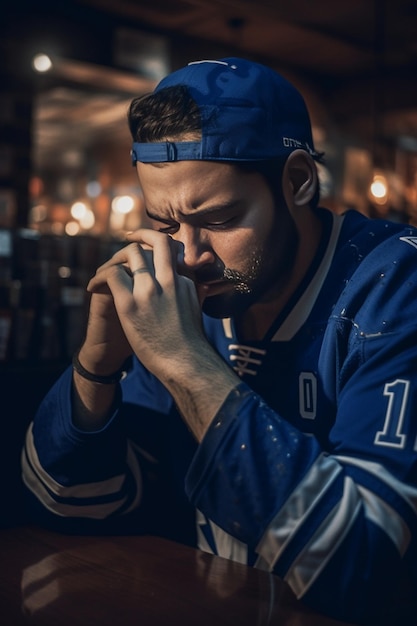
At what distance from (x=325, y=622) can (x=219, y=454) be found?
261mm

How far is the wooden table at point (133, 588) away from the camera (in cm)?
94

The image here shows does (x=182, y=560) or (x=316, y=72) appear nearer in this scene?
(x=182, y=560)

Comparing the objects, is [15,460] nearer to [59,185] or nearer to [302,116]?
[302,116]

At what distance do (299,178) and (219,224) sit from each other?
0.73 feet

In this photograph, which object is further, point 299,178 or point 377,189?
point 377,189

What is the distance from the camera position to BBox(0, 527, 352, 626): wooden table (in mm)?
937

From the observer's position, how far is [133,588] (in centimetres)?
104

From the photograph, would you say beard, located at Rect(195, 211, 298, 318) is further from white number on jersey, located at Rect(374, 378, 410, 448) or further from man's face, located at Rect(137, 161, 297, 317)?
white number on jersey, located at Rect(374, 378, 410, 448)

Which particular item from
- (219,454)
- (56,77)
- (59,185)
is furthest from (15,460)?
(59,185)

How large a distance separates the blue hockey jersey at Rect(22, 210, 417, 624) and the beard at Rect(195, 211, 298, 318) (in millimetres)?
57

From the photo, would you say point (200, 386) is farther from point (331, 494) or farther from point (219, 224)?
point (219, 224)

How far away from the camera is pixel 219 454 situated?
1056mm

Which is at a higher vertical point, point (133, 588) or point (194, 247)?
point (194, 247)

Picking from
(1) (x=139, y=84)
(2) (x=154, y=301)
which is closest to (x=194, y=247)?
(2) (x=154, y=301)
